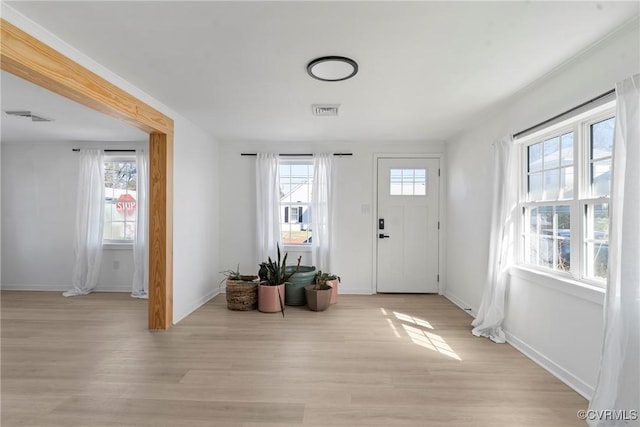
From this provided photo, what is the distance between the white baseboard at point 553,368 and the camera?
84.2 inches

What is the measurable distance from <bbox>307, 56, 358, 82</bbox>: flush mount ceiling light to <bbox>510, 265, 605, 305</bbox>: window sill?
87.5 inches

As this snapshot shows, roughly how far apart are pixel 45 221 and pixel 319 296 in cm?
460

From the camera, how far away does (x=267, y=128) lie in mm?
4137

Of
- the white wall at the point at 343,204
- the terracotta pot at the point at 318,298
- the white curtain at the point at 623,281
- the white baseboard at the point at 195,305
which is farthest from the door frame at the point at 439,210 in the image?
the white curtain at the point at 623,281

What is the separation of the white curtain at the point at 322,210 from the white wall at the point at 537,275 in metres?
1.82

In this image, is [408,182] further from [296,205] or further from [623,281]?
[623,281]

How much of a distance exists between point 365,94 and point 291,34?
1160 mm

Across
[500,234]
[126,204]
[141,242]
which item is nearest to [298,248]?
[141,242]

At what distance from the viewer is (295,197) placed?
4930 mm

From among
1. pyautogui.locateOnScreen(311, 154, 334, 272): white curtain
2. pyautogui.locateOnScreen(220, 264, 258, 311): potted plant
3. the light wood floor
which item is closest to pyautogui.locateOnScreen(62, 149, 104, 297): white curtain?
the light wood floor

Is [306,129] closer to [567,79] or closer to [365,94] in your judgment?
[365,94]

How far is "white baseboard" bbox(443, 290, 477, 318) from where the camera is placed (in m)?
3.84

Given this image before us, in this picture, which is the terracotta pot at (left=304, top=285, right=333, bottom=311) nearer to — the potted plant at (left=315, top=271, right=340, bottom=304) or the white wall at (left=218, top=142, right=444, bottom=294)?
the potted plant at (left=315, top=271, right=340, bottom=304)

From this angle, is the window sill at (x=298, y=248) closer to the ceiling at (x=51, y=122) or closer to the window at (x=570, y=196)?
the ceiling at (x=51, y=122)
